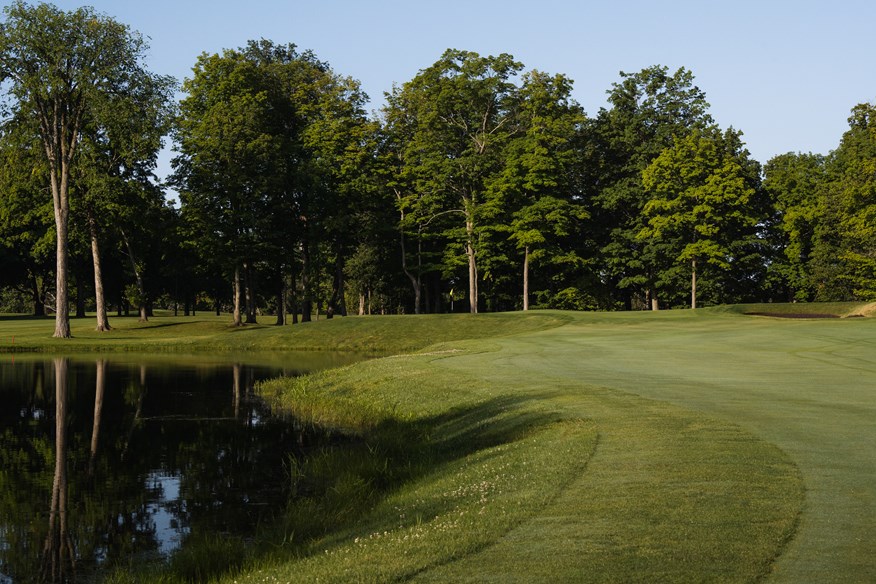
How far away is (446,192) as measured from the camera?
266 feet

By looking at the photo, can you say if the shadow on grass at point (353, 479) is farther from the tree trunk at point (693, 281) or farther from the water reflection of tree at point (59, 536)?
the tree trunk at point (693, 281)

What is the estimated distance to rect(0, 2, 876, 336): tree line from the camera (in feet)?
226

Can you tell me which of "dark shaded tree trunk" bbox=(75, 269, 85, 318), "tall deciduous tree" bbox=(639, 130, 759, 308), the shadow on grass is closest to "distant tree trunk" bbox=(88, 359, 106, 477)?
the shadow on grass

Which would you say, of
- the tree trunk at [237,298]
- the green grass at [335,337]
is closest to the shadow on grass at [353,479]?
the green grass at [335,337]

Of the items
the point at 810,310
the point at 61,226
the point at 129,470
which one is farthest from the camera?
the point at 61,226

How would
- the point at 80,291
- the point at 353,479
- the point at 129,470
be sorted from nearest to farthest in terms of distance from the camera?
1. the point at 353,479
2. the point at 129,470
3. the point at 80,291

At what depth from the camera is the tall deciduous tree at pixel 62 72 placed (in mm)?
56562

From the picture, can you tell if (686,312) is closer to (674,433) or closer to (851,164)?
(851,164)

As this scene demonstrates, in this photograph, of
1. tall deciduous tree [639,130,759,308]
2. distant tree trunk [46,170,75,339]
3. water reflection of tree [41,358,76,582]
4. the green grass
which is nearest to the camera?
water reflection of tree [41,358,76,582]

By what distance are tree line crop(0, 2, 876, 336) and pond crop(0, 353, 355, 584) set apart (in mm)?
37535

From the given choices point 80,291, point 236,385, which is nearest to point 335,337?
point 236,385

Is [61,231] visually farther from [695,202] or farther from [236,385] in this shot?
[695,202]

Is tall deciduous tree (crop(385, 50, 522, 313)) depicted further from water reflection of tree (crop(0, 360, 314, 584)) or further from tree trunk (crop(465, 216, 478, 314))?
water reflection of tree (crop(0, 360, 314, 584))

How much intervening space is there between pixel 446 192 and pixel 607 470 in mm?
70399
